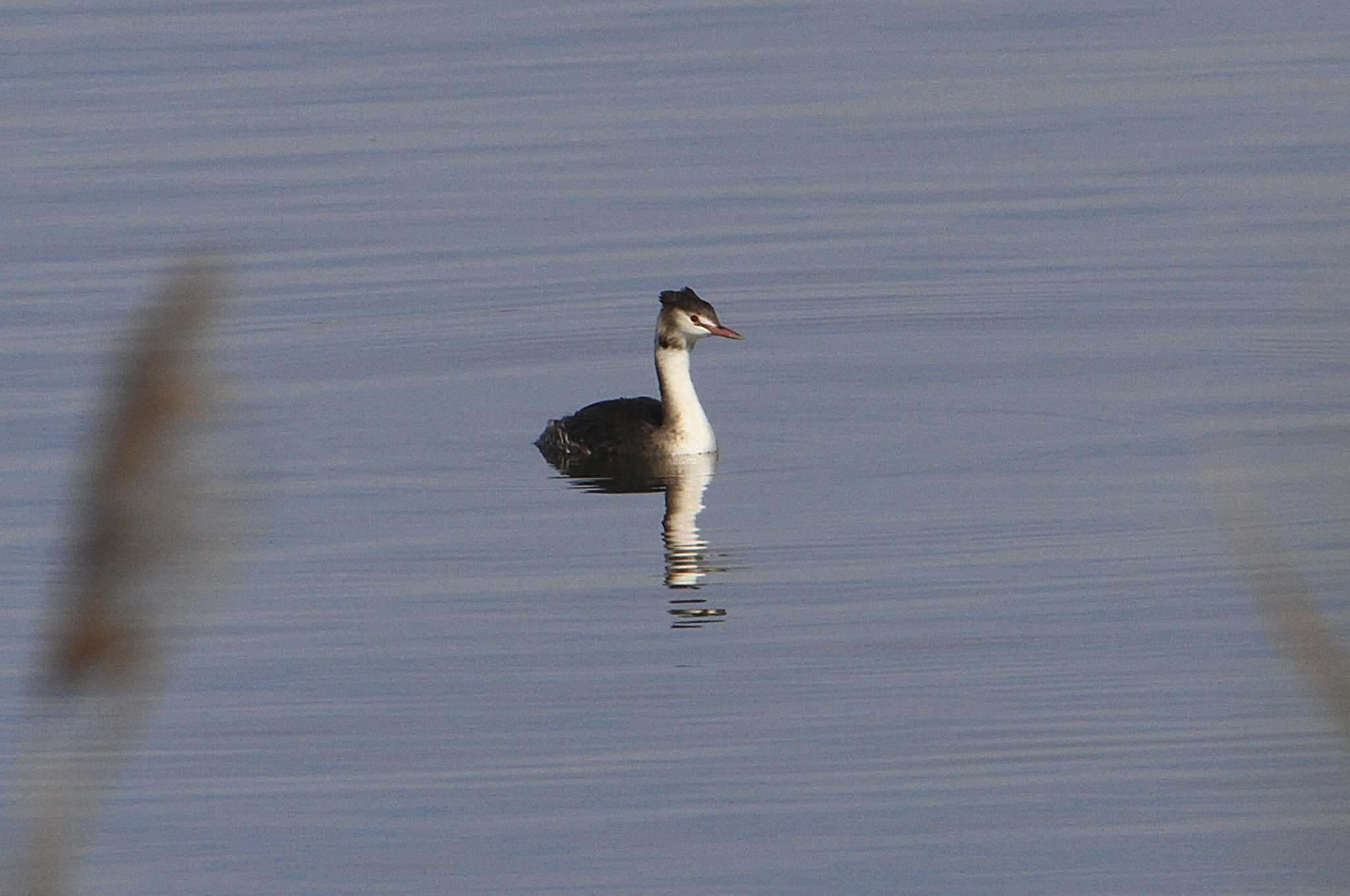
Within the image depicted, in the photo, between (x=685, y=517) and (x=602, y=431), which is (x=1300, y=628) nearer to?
(x=685, y=517)

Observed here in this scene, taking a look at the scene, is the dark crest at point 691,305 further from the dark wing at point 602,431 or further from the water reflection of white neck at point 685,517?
the water reflection of white neck at point 685,517

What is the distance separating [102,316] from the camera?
15.5 m

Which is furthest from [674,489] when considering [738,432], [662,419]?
[738,432]

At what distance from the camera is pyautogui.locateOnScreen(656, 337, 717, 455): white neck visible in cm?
1252

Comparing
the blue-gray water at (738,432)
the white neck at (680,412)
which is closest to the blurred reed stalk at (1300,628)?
the blue-gray water at (738,432)

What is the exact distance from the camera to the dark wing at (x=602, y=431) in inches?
486

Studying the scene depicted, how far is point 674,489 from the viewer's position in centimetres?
1201

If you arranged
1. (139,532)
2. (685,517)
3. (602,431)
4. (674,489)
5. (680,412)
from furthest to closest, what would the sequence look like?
(680,412) → (602,431) → (674,489) → (685,517) → (139,532)

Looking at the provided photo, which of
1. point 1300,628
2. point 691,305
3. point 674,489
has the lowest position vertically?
point 1300,628

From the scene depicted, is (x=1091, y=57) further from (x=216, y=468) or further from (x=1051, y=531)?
(x=216, y=468)

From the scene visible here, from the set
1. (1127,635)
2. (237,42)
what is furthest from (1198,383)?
(237,42)

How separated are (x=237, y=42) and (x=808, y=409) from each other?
14307mm

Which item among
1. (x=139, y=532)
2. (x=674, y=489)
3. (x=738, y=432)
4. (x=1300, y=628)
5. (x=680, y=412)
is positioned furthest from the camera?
(x=738, y=432)

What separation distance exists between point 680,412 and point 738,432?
0.63m
